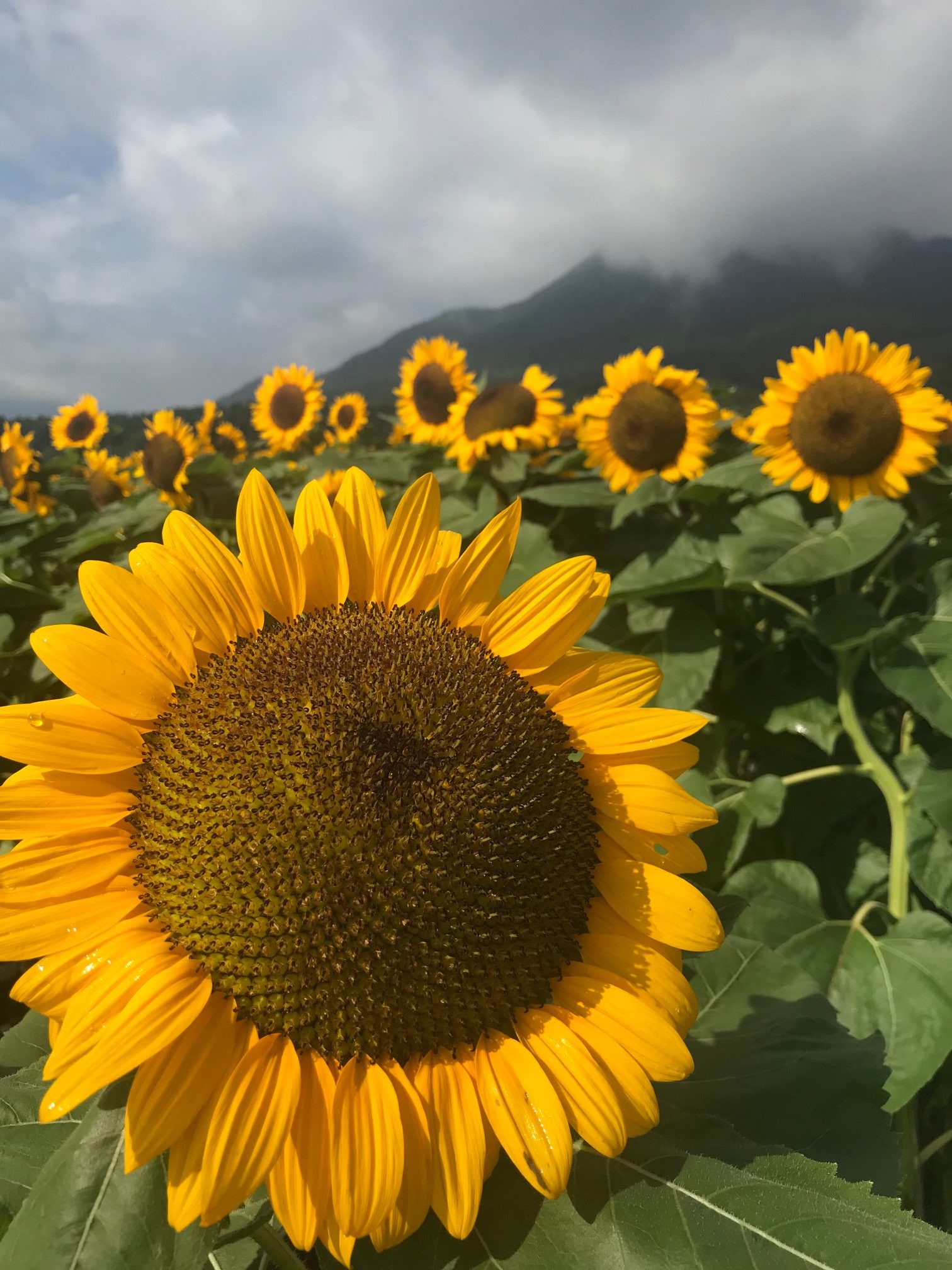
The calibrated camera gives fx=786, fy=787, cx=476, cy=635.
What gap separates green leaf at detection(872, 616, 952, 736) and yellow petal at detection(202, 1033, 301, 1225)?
2346mm

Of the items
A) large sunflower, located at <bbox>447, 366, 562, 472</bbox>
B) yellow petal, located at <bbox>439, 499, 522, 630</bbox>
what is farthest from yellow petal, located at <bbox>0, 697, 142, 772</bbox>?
large sunflower, located at <bbox>447, 366, 562, 472</bbox>

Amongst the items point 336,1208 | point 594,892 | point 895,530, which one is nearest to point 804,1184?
point 594,892

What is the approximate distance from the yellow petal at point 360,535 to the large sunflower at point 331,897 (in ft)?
0.29

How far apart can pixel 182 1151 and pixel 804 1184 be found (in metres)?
0.69

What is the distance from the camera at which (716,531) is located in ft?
11.9

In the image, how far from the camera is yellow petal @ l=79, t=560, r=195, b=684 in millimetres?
1032

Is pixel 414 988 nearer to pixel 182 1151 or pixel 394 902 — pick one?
pixel 394 902

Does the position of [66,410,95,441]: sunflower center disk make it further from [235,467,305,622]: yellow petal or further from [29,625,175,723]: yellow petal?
[29,625,175,723]: yellow petal

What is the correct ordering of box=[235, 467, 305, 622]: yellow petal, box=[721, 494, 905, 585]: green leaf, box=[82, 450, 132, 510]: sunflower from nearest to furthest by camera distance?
box=[235, 467, 305, 622]: yellow petal
box=[721, 494, 905, 585]: green leaf
box=[82, 450, 132, 510]: sunflower

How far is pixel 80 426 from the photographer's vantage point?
9.45 metres

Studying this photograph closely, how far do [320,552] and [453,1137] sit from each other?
2.60 feet

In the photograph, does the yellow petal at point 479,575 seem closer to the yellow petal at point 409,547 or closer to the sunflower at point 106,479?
the yellow petal at point 409,547

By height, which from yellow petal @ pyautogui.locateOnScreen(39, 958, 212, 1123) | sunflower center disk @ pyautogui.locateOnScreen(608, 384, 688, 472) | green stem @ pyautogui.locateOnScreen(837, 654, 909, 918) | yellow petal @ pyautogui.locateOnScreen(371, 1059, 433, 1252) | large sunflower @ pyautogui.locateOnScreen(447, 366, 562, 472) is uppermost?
large sunflower @ pyautogui.locateOnScreen(447, 366, 562, 472)

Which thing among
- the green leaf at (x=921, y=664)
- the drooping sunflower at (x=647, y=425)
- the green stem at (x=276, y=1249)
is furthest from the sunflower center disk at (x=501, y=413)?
the green stem at (x=276, y=1249)
